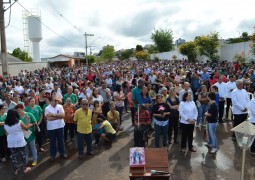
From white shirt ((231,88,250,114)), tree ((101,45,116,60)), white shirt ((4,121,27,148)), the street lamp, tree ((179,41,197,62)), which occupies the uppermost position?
tree ((101,45,116,60))

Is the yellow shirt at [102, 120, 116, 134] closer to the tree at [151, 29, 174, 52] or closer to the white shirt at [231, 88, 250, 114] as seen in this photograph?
the white shirt at [231, 88, 250, 114]

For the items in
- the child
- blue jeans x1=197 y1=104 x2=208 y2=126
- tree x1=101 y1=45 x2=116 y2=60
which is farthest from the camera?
tree x1=101 y1=45 x2=116 y2=60

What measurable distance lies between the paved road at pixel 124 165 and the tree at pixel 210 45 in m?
20.0

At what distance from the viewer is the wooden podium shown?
5160 mm

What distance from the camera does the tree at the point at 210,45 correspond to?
26781 mm

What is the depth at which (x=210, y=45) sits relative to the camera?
2708 centimetres

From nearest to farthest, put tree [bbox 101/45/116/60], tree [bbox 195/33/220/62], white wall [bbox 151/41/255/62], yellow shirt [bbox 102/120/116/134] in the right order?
1. yellow shirt [bbox 102/120/116/134]
2. white wall [bbox 151/41/255/62]
3. tree [bbox 195/33/220/62]
4. tree [bbox 101/45/116/60]

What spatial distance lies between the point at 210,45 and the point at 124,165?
22.5 meters

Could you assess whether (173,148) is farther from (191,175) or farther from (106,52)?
(106,52)

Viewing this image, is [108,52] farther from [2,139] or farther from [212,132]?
[212,132]

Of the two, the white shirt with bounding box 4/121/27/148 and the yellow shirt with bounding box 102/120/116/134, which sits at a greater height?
the white shirt with bounding box 4/121/27/148

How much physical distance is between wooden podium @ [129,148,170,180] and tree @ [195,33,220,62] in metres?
23.2

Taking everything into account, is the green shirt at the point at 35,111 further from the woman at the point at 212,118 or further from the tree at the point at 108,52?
the tree at the point at 108,52

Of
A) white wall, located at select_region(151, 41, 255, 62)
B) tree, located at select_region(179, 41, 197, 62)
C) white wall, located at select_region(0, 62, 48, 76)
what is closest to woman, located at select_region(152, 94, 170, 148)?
white wall, located at select_region(151, 41, 255, 62)
